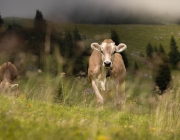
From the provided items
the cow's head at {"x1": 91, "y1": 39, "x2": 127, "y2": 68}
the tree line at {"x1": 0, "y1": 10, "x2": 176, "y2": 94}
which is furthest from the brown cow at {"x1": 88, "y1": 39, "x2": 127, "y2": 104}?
the tree line at {"x1": 0, "y1": 10, "x2": 176, "y2": 94}

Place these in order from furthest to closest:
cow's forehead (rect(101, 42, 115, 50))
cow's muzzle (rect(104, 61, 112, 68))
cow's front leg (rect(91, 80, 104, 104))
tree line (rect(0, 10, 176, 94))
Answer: cow's forehead (rect(101, 42, 115, 50)), cow's muzzle (rect(104, 61, 112, 68)), cow's front leg (rect(91, 80, 104, 104)), tree line (rect(0, 10, 176, 94))

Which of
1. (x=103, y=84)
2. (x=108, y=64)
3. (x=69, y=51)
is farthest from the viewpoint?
(x=103, y=84)

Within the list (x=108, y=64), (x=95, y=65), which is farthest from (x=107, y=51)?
(x=108, y=64)

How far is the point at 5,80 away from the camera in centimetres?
2083

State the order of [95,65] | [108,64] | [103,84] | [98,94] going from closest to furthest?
[98,94], [108,64], [103,84], [95,65]

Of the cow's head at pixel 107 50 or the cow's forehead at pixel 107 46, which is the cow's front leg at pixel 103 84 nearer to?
the cow's head at pixel 107 50

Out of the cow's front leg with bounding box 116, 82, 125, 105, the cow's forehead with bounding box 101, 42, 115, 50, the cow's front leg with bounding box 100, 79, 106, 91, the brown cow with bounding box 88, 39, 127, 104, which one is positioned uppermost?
the cow's forehead with bounding box 101, 42, 115, 50

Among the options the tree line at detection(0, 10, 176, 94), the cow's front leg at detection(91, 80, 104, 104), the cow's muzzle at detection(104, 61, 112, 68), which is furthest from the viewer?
the cow's muzzle at detection(104, 61, 112, 68)

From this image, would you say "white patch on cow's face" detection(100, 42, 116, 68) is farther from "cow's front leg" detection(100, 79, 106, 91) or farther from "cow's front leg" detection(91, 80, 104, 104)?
"cow's front leg" detection(91, 80, 104, 104)

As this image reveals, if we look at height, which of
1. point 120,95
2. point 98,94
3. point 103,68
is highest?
point 103,68

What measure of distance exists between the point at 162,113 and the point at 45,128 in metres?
3.62

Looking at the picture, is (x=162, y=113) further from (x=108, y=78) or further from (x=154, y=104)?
(x=108, y=78)

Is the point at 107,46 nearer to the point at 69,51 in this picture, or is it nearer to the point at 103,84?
the point at 103,84

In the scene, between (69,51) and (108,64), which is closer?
(69,51)
